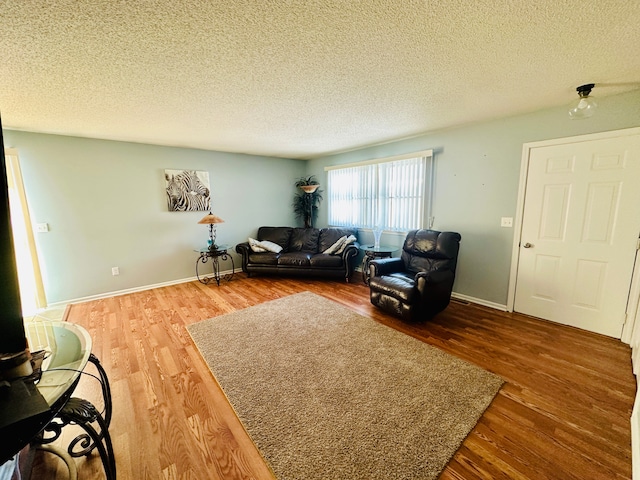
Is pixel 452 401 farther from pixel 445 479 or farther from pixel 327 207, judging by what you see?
pixel 327 207

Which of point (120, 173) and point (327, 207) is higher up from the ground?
point (120, 173)

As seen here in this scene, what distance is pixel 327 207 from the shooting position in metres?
5.54

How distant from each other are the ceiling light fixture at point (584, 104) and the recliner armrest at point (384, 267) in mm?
2234

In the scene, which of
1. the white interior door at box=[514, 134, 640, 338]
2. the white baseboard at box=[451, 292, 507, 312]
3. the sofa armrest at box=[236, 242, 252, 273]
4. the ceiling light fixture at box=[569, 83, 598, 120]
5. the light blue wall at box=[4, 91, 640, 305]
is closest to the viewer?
the ceiling light fixture at box=[569, 83, 598, 120]

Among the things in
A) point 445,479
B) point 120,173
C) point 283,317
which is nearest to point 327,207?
point 283,317

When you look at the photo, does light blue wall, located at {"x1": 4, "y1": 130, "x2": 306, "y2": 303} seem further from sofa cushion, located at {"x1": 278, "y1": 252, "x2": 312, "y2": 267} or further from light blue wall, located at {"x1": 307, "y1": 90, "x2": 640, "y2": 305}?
light blue wall, located at {"x1": 307, "y1": 90, "x2": 640, "y2": 305}

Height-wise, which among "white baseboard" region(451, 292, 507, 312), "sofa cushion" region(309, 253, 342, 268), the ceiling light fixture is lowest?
"white baseboard" region(451, 292, 507, 312)

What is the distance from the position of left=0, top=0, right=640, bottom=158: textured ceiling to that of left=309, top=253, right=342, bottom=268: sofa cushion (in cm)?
226

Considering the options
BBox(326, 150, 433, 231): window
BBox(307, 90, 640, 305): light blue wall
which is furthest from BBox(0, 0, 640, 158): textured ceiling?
BBox(326, 150, 433, 231): window

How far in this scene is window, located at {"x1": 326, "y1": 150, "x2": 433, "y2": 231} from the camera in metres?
3.80

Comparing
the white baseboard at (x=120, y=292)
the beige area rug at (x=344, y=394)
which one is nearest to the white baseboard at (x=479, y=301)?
the beige area rug at (x=344, y=394)

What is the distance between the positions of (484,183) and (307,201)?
342cm

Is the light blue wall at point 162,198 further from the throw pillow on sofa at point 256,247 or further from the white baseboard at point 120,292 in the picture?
the throw pillow on sofa at point 256,247

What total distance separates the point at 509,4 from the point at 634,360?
2.80 m
